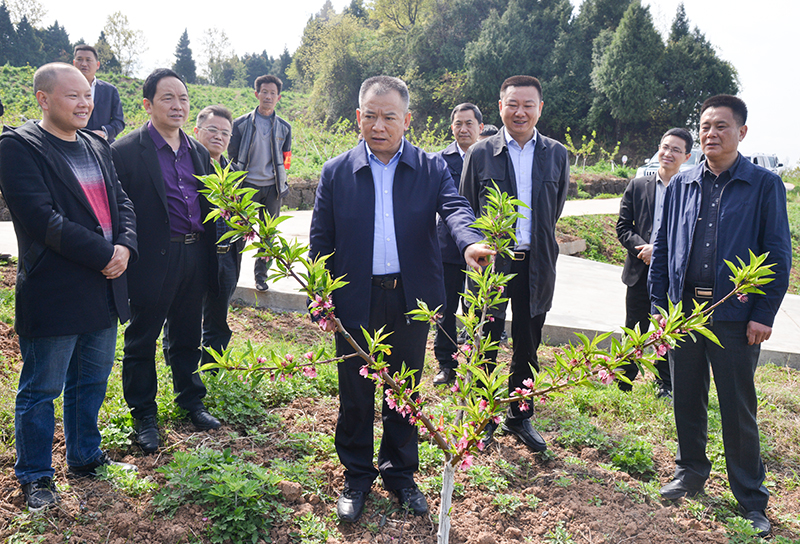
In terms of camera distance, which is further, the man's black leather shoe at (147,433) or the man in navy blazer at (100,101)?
the man in navy blazer at (100,101)

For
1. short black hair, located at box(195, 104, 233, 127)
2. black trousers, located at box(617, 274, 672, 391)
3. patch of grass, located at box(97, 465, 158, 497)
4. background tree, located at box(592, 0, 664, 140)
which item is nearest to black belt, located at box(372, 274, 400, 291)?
patch of grass, located at box(97, 465, 158, 497)

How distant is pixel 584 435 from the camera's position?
3576 millimetres

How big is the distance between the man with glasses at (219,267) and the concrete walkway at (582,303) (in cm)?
84

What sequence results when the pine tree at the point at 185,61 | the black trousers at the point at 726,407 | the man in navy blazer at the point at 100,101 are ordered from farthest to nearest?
1. the pine tree at the point at 185,61
2. the man in navy blazer at the point at 100,101
3. the black trousers at the point at 726,407

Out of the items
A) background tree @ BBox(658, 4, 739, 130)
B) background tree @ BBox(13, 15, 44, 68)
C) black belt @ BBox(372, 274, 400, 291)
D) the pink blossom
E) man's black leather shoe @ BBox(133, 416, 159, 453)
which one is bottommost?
man's black leather shoe @ BBox(133, 416, 159, 453)

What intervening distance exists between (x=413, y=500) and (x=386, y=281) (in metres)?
1.12

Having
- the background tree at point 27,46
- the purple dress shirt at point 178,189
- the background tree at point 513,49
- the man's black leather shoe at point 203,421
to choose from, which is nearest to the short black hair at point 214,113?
the purple dress shirt at point 178,189

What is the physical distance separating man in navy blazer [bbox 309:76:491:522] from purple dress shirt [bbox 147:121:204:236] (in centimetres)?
105

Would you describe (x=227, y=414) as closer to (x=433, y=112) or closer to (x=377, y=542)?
(x=377, y=542)

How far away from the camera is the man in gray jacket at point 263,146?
5.75 meters

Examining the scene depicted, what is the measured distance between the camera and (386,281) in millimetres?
2600

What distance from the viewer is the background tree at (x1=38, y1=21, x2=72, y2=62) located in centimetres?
4319

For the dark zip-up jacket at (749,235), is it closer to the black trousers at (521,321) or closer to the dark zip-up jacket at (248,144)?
the black trousers at (521,321)

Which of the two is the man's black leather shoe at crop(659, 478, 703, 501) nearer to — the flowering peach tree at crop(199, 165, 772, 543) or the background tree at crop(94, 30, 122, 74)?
the flowering peach tree at crop(199, 165, 772, 543)
